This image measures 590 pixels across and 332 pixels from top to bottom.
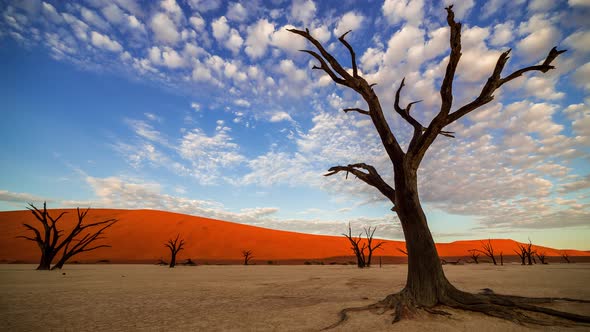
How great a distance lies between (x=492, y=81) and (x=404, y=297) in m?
3.82

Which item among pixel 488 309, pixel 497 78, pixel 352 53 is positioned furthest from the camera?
pixel 352 53

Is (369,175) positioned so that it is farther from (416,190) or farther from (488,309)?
(488,309)

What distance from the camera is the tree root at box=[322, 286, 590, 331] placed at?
12.6 ft

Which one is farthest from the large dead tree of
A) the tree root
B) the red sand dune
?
the red sand dune

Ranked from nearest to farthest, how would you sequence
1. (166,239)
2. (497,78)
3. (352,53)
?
(497,78)
(352,53)
(166,239)

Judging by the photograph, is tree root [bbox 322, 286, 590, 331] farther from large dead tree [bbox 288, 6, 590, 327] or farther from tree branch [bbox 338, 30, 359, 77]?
tree branch [bbox 338, 30, 359, 77]

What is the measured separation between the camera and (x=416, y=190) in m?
5.09

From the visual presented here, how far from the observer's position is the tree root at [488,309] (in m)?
3.85

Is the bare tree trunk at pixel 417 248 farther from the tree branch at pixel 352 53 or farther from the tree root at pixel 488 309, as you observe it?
the tree branch at pixel 352 53

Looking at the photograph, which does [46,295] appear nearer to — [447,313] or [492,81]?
[447,313]

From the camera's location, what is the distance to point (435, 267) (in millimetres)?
4762

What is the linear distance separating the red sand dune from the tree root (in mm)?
35641

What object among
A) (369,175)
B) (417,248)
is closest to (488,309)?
(417,248)

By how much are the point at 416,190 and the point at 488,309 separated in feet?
6.54
